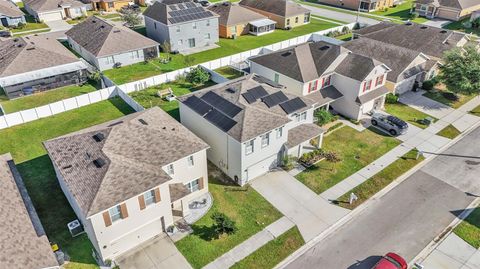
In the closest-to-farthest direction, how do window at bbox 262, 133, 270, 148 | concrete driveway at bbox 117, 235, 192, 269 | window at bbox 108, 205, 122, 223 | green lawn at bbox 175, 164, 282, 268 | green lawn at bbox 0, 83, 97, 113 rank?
window at bbox 108, 205, 122, 223 < concrete driveway at bbox 117, 235, 192, 269 < green lawn at bbox 175, 164, 282, 268 < window at bbox 262, 133, 270, 148 < green lawn at bbox 0, 83, 97, 113

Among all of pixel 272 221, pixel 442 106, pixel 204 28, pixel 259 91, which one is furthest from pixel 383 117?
pixel 204 28

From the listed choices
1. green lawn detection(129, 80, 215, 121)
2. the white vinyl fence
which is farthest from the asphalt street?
the white vinyl fence

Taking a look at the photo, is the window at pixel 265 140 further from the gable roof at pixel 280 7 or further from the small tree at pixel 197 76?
the gable roof at pixel 280 7

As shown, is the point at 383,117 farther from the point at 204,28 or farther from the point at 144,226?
the point at 204,28

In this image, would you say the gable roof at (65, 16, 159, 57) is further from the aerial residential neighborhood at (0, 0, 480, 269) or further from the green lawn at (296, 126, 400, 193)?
the green lawn at (296, 126, 400, 193)

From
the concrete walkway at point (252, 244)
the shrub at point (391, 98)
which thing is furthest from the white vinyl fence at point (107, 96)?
the concrete walkway at point (252, 244)

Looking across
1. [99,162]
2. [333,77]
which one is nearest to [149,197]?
[99,162]
